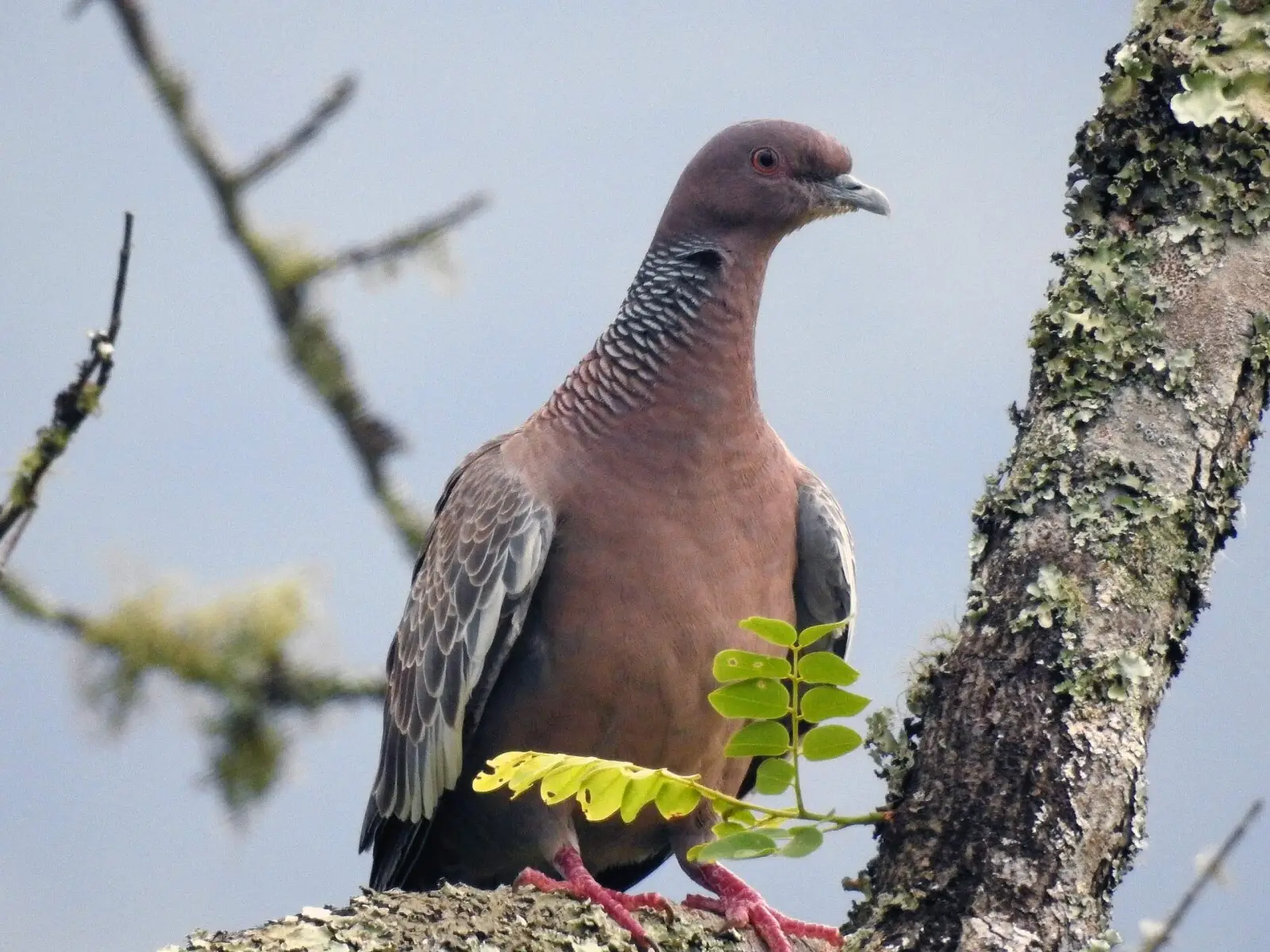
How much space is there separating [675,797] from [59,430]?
1464 millimetres

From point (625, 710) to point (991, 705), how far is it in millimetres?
1704

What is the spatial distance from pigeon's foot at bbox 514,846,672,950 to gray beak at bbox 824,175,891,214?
7.23 ft

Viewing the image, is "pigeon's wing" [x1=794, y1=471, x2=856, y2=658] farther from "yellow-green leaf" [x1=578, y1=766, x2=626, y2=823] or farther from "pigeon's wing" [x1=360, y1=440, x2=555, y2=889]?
"yellow-green leaf" [x1=578, y1=766, x2=626, y2=823]

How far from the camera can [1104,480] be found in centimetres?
309

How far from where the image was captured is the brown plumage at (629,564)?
450cm

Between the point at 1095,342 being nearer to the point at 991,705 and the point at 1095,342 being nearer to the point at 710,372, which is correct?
the point at 991,705

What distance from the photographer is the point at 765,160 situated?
4.98 meters

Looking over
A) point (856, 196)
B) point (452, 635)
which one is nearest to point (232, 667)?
point (452, 635)

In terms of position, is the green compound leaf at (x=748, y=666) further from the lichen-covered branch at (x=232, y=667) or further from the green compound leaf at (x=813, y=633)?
the lichen-covered branch at (x=232, y=667)

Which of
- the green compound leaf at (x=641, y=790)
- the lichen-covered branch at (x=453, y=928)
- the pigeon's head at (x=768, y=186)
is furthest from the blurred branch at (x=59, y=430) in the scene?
the pigeon's head at (x=768, y=186)

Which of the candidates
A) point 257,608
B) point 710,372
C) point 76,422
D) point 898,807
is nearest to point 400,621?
point 257,608

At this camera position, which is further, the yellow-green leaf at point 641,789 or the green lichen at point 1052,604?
the green lichen at point 1052,604

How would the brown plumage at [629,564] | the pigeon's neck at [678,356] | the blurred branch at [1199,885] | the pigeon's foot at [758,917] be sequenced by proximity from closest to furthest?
the blurred branch at [1199,885]
the pigeon's foot at [758,917]
the brown plumage at [629,564]
the pigeon's neck at [678,356]

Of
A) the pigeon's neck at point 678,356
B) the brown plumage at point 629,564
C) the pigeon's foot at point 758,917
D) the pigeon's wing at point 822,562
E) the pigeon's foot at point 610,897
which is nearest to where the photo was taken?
the pigeon's foot at point 610,897
